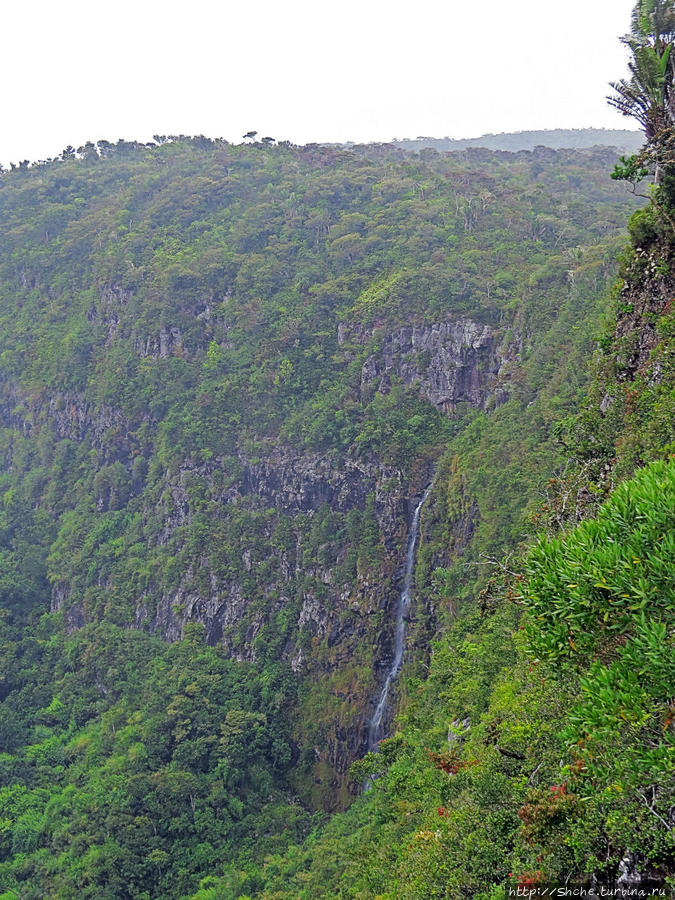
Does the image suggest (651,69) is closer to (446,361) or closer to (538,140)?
(446,361)

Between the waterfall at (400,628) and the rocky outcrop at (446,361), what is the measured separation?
5.85 m

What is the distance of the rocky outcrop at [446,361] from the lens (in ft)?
107

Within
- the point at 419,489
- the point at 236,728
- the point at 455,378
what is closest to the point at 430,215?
the point at 455,378

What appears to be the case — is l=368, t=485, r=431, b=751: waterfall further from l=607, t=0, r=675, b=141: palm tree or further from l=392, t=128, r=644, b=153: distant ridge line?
l=392, t=128, r=644, b=153: distant ridge line

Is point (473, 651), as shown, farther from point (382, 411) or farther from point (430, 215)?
point (430, 215)

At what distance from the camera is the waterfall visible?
28266 mm

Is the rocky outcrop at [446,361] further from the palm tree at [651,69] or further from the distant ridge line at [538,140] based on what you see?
the distant ridge line at [538,140]

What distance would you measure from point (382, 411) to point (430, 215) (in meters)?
17.8

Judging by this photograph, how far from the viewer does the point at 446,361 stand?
33625 millimetres

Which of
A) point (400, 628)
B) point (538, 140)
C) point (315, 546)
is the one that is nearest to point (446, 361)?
point (315, 546)

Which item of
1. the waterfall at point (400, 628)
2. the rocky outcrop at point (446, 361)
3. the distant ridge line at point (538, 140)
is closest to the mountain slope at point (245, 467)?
the rocky outcrop at point (446, 361)

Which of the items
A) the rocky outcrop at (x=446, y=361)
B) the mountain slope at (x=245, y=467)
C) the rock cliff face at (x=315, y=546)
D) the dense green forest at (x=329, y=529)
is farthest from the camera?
the rocky outcrop at (x=446, y=361)

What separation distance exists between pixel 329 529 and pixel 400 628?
21.4 feet

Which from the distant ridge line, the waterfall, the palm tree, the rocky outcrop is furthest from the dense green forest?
the distant ridge line
